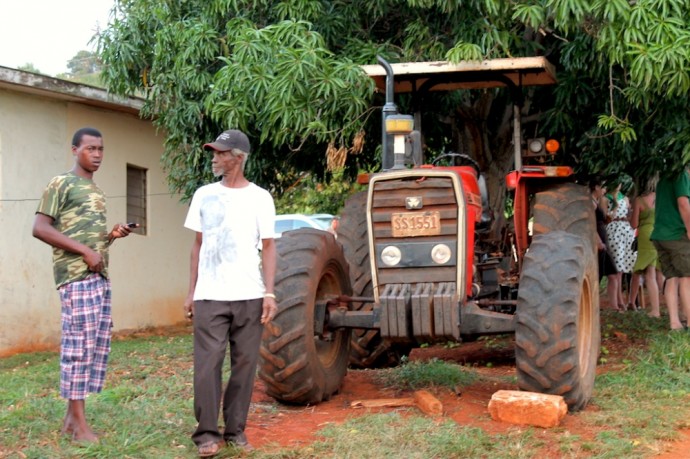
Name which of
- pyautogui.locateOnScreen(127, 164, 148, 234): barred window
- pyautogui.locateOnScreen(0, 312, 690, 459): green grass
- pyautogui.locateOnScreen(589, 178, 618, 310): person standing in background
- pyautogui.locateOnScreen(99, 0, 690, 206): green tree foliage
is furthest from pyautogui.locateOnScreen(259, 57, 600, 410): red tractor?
pyautogui.locateOnScreen(127, 164, 148, 234): barred window

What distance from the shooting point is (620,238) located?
13602 millimetres

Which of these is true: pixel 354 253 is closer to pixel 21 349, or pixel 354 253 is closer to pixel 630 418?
pixel 630 418

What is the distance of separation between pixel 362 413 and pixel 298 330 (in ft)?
2.32

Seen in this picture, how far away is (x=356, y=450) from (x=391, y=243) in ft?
6.13

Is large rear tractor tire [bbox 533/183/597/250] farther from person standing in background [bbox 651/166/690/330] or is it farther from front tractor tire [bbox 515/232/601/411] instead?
person standing in background [bbox 651/166/690/330]

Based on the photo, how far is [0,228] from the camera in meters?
12.2

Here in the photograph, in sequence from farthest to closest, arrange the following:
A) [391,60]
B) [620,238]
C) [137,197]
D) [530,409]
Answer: [137,197]
[620,238]
[391,60]
[530,409]

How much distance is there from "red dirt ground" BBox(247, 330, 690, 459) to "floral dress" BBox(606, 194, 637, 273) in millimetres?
4993

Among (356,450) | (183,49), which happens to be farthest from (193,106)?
(356,450)

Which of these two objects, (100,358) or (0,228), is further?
(0,228)

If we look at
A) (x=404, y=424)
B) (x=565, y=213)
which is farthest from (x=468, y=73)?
(x=404, y=424)

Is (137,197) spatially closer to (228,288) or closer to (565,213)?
(565,213)

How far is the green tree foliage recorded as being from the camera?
859cm

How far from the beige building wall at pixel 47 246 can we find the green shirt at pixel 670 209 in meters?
7.30
